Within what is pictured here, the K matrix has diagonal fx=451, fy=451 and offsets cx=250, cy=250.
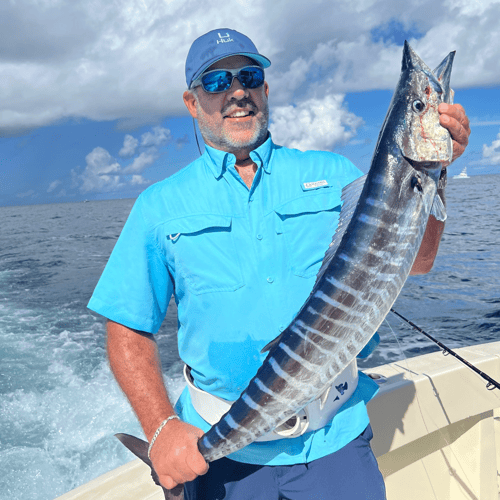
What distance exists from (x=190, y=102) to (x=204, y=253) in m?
0.99

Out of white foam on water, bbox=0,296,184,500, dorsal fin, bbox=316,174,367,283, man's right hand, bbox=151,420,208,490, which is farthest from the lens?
white foam on water, bbox=0,296,184,500

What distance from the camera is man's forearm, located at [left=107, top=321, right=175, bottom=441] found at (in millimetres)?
2156

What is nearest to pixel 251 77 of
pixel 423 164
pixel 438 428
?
pixel 423 164

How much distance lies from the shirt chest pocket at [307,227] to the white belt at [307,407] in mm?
509

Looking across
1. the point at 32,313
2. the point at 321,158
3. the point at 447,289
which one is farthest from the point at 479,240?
the point at 321,158

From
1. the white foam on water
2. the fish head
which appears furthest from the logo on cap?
the white foam on water

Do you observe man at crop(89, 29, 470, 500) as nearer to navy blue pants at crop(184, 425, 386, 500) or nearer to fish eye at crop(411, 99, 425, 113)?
navy blue pants at crop(184, 425, 386, 500)

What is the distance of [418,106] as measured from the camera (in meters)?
1.70

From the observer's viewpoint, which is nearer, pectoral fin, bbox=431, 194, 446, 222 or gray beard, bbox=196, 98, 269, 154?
pectoral fin, bbox=431, 194, 446, 222

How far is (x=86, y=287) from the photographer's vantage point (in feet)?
43.2

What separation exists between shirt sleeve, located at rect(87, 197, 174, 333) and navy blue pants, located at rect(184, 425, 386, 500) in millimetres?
800

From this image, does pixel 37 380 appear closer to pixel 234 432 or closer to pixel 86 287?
pixel 86 287

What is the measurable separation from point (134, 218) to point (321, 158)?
100 centimetres

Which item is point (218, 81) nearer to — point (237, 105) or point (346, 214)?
point (237, 105)
